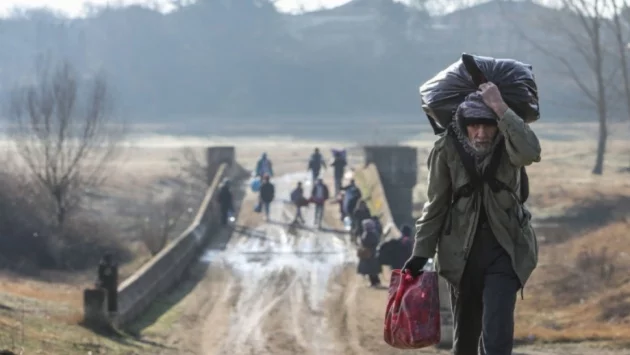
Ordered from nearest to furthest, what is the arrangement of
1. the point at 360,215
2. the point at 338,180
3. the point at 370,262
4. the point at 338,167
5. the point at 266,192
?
1. the point at 370,262
2. the point at 360,215
3. the point at 266,192
4. the point at 338,180
5. the point at 338,167

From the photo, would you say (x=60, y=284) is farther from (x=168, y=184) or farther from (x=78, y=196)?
(x=168, y=184)

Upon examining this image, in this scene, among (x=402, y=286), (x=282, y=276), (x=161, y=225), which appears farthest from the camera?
(x=161, y=225)

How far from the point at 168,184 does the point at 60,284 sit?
30.9m

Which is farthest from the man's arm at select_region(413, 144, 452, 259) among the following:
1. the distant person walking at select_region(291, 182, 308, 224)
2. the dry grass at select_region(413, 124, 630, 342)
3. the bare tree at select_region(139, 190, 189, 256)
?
the distant person walking at select_region(291, 182, 308, 224)

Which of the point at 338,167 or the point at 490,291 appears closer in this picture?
the point at 490,291

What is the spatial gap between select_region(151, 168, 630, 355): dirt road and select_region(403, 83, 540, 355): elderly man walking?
7013 millimetres

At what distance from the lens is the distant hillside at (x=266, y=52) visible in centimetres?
11988

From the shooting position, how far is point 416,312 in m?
6.24

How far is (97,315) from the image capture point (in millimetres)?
15719

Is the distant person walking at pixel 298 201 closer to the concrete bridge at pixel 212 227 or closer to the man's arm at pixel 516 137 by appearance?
the concrete bridge at pixel 212 227

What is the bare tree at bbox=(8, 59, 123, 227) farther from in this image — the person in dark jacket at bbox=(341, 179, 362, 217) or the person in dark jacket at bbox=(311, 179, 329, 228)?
the person in dark jacket at bbox=(341, 179, 362, 217)

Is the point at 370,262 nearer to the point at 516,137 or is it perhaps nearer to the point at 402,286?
the point at 402,286

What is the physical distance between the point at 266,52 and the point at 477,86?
125 meters

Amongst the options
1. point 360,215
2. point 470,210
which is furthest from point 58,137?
point 470,210
